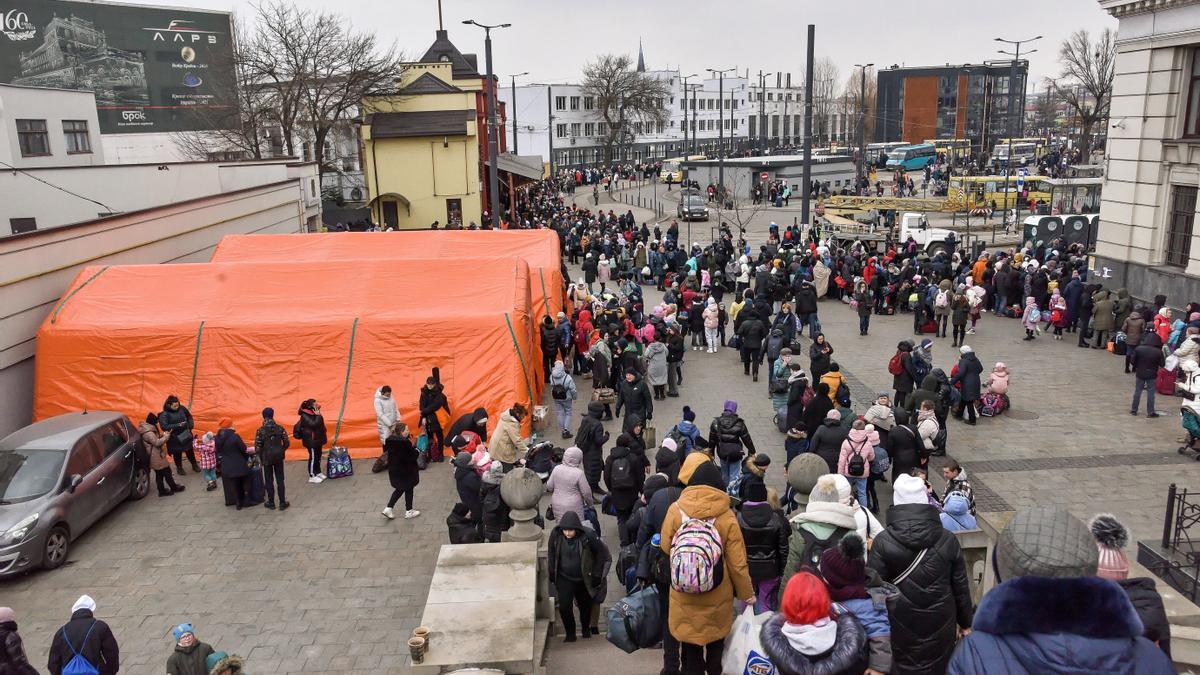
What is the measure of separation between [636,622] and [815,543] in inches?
57.8

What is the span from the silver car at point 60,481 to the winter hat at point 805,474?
848cm

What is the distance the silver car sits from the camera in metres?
9.77

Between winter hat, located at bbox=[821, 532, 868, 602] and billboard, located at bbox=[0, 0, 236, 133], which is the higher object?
billboard, located at bbox=[0, 0, 236, 133]

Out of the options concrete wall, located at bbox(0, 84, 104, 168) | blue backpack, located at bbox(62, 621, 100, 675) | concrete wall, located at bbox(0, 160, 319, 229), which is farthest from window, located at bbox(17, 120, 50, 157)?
blue backpack, located at bbox(62, 621, 100, 675)

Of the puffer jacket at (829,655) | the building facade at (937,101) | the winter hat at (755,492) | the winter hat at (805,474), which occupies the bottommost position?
the winter hat at (805,474)

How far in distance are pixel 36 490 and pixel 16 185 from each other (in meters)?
15.2

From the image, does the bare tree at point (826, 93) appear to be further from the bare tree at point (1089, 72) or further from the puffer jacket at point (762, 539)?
the puffer jacket at point (762, 539)

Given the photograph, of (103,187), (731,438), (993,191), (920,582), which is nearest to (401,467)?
(731,438)

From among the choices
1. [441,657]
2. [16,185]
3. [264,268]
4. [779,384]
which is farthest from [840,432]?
[16,185]

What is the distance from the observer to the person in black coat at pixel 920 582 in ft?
16.8

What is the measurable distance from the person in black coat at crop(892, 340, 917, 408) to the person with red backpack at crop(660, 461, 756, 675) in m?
8.85

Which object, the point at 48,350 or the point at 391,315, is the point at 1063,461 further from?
the point at 48,350

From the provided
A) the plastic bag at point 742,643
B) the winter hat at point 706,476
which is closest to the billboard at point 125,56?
the winter hat at point 706,476

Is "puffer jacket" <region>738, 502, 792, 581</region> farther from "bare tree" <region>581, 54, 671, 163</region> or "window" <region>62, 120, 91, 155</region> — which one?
"bare tree" <region>581, 54, 671, 163</region>
